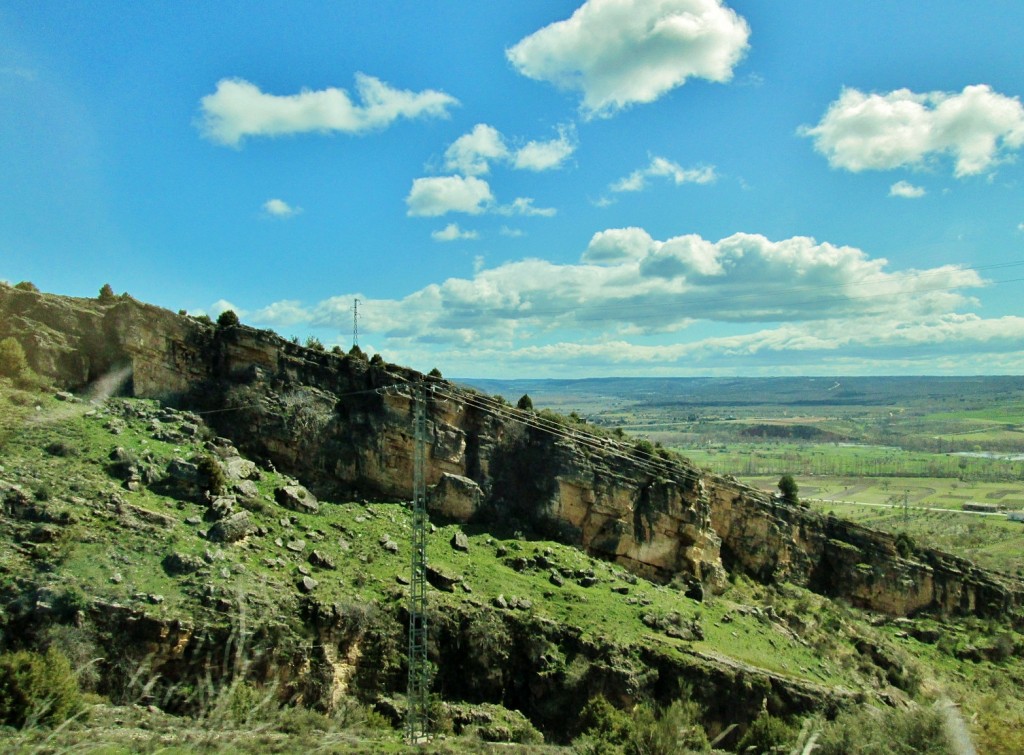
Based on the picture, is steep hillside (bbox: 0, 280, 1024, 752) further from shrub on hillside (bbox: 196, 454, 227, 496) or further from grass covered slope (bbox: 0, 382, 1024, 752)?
shrub on hillside (bbox: 196, 454, 227, 496)

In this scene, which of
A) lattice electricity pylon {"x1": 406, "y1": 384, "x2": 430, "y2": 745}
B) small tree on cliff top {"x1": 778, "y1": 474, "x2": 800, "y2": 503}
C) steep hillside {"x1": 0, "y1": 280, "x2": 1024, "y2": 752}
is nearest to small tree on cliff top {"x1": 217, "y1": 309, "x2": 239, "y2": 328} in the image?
steep hillside {"x1": 0, "y1": 280, "x2": 1024, "y2": 752}

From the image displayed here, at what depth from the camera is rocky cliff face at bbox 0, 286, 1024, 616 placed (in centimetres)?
3925

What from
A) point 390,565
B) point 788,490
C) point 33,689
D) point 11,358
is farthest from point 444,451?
point 788,490

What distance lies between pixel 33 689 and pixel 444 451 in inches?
1022

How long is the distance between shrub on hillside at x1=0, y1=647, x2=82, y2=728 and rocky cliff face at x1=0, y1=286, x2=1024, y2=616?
64.4ft

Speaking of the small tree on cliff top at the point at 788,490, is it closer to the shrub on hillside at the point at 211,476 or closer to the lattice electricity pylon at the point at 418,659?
the lattice electricity pylon at the point at 418,659

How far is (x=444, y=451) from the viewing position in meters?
43.7

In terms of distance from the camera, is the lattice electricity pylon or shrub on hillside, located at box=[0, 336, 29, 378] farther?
shrub on hillside, located at box=[0, 336, 29, 378]

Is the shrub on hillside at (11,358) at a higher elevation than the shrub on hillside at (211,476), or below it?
higher

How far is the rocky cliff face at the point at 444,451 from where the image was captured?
39250 mm

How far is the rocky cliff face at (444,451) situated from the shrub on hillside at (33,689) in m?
19.6

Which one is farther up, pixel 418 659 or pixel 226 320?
pixel 226 320

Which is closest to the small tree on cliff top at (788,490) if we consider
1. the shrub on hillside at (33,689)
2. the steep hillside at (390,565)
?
the steep hillside at (390,565)

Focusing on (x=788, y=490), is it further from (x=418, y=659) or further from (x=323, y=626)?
(x=323, y=626)
